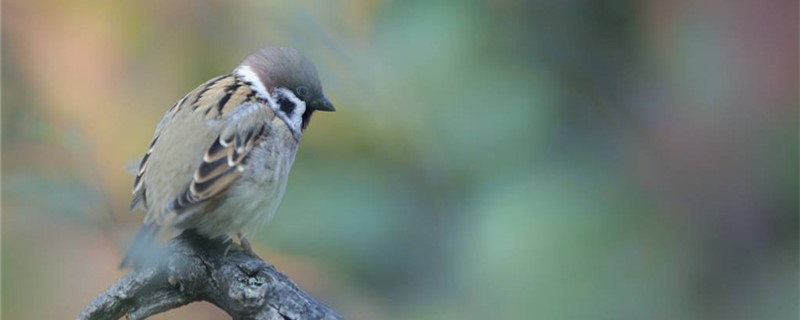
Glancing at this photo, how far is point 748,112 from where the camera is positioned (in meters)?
2.77

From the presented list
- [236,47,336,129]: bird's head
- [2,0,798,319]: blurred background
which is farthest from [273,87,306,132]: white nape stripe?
[2,0,798,319]: blurred background

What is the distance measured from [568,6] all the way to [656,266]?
772 mm

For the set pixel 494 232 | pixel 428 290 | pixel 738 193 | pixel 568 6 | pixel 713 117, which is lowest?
pixel 428 290

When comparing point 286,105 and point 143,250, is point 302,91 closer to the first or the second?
point 286,105

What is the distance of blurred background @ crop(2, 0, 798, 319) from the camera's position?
107 inches

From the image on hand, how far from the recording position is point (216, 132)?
2113mm

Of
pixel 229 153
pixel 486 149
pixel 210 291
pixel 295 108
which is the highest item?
pixel 486 149

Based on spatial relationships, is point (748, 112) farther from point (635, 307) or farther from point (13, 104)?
point (13, 104)

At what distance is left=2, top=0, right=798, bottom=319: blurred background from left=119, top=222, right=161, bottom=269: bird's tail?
92 centimetres

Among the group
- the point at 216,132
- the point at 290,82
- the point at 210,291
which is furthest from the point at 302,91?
the point at 210,291

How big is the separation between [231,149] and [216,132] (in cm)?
5

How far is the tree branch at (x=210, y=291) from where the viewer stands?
170cm

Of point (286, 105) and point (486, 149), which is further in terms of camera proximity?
point (486, 149)

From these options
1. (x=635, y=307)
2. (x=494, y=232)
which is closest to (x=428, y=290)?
(x=494, y=232)
